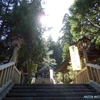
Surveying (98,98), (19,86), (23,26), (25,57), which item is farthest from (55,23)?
(98,98)

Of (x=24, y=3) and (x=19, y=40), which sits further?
(x=24, y=3)

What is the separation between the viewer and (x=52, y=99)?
291cm

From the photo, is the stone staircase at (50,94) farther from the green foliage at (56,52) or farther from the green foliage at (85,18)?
the green foliage at (56,52)

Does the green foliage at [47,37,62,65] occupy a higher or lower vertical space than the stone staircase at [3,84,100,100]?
higher

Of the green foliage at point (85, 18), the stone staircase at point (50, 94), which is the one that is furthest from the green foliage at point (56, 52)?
the stone staircase at point (50, 94)

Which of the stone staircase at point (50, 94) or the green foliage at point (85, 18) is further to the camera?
the green foliage at point (85, 18)

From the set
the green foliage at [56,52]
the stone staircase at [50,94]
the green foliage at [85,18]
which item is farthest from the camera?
the green foliage at [56,52]

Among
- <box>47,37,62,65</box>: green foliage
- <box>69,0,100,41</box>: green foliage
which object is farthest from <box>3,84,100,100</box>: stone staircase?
<box>47,37,62,65</box>: green foliage

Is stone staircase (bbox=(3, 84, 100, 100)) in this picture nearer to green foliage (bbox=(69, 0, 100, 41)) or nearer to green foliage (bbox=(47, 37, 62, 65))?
green foliage (bbox=(69, 0, 100, 41))

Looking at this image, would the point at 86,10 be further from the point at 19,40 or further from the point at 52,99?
the point at 52,99

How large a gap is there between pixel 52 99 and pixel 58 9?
9.08m

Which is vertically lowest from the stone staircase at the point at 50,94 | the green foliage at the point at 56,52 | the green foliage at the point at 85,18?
the stone staircase at the point at 50,94

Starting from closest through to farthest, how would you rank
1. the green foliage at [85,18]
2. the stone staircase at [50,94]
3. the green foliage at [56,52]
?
1. the stone staircase at [50,94]
2. the green foliage at [85,18]
3. the green foliage at [56,52]

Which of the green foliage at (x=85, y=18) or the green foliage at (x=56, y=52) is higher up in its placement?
the green foliage at (x=56, y=52)
